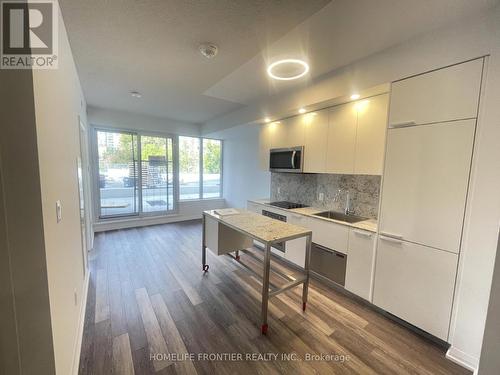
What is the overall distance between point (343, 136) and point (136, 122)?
4.64m

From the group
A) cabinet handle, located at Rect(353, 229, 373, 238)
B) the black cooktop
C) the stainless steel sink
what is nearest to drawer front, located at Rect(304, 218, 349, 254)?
cabinet handle, located at Rect(353, 229, 373, 238)

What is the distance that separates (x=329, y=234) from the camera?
8.71 ft

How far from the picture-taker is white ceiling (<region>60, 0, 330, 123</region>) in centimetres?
152

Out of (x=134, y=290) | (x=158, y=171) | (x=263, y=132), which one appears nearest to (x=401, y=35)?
(x=263, y=132)

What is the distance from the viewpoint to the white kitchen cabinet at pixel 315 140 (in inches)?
113

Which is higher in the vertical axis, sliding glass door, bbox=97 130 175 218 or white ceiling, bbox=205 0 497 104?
white ceiling, bbox=205 0 497 104

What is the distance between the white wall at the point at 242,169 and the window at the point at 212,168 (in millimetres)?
212

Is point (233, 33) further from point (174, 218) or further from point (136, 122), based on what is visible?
point (174, 218)

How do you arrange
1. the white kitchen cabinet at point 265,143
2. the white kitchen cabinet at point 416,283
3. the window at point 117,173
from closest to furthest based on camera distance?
the white kitchen cabinet at point 416,283
the white kitchen cabinet at point 265,143
the window at point 117,173

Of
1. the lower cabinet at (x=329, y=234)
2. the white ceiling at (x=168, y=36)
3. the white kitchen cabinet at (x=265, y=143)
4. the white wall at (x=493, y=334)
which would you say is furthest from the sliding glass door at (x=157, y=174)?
the white wall at (x=493, y=334)

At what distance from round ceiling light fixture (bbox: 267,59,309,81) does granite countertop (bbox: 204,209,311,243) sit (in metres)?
1.60

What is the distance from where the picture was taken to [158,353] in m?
1.72

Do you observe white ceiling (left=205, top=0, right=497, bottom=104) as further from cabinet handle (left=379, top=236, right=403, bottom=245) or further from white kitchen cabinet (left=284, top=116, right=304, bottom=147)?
cabinet handle (left=379, top=236, right=403, bottom=245)

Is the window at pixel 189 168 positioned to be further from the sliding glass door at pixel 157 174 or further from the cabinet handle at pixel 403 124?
the cabinet handle at pixel 403 124
